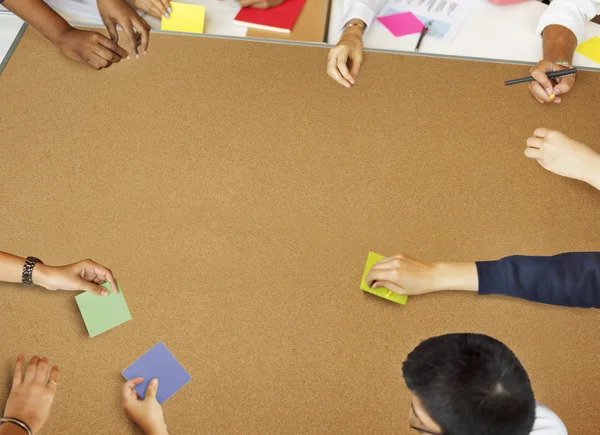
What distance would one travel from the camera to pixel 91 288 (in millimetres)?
1131

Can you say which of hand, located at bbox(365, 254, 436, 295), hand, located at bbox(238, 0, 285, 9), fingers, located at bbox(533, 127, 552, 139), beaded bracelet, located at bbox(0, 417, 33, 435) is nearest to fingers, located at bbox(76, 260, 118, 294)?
beaded bracelet, located at bbox(0, 417, 33, 435)

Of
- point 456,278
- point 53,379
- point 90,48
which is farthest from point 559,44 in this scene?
point 53,379

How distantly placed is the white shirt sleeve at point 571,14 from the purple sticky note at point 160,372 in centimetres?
131

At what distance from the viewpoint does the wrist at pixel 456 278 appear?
1.15 m

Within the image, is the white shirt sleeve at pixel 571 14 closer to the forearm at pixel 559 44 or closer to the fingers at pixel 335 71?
the forearm at pixel 559 44

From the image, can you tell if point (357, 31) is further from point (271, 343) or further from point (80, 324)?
point (80, 324)

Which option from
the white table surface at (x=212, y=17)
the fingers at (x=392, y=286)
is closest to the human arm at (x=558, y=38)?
the fingers at (x=392, y=286)

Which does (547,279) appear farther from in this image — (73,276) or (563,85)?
(73,276)

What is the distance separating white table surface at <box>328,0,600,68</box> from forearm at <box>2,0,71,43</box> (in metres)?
0.73

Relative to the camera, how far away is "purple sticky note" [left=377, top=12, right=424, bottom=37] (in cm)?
160

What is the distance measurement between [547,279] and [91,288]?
2.97ft

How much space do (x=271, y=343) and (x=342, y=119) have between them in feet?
1.95

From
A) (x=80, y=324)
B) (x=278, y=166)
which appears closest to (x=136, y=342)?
(x=80, y=324)

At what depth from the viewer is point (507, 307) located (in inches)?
45.3
